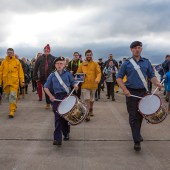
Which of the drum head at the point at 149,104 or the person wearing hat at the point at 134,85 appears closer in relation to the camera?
the drum head at the point at 149,104

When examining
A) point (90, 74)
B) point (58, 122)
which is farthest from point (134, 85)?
point (90, 74)

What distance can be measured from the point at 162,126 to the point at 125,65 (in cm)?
271

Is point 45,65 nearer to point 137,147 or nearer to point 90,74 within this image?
point 90,74

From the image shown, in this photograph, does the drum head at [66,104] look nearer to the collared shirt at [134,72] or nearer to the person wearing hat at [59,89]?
the person wearing hat at [59,89]

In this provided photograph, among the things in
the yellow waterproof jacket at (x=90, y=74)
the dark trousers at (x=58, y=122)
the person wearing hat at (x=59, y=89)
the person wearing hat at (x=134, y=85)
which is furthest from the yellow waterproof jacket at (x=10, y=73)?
the person wearing hat at (x=134, y=85)

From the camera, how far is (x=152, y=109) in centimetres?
595

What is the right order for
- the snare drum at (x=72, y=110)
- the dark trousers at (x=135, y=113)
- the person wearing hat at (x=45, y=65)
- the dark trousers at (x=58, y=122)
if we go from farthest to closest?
1. the person wearing hat at (x=45, y=65)
2. the dark trousers at (x=58, y=122)
3. the dark trousers at (x=135, y=113)
4. the snare drum at (x=72, y=110)

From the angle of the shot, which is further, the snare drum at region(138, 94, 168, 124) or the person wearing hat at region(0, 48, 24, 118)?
the person wearing hat at region(0, 48, 24, 118)

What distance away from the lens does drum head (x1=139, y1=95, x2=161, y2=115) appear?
594cm

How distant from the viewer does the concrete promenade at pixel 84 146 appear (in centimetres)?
543

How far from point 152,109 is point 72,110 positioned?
1.33 meters

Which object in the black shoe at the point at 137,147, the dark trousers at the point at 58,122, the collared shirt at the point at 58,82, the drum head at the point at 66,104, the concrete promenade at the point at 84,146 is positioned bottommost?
the concrete promenade at the point at 84,146

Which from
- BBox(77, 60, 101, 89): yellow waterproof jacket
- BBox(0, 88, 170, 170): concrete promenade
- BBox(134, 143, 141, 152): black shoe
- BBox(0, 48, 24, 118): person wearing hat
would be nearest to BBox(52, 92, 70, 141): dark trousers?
BBox(0, 88, 170, 170): concrete promenade

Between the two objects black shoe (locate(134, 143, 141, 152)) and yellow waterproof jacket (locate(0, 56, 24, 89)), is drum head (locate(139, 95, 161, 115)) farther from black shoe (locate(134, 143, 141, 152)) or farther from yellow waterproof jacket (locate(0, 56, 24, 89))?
yellow waterproof jacket (locate(0, 56, 24, 89))
